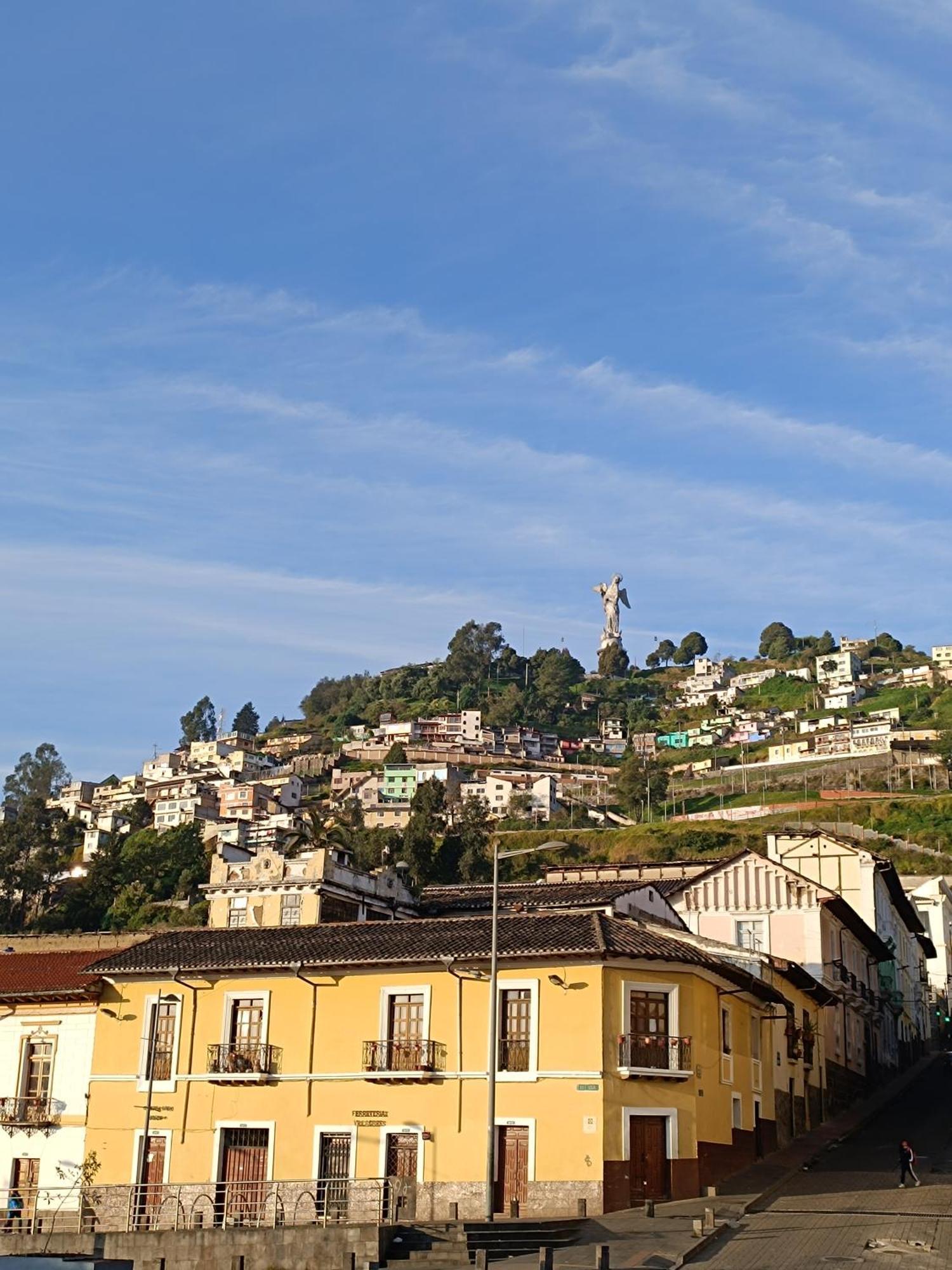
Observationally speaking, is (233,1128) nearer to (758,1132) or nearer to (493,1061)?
(493,1061)

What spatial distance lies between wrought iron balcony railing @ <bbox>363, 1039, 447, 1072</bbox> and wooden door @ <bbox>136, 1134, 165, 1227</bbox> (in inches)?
265

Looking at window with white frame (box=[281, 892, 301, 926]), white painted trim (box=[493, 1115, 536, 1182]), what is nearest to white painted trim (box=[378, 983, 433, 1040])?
white painted trim (box=[493, 1115, 536, 1182])

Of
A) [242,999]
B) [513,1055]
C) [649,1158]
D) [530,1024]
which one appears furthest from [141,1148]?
[649,1158]

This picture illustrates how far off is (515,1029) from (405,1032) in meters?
3.20

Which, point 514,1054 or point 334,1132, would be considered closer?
point 514,1054

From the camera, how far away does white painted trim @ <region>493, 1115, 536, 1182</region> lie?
38188 mm

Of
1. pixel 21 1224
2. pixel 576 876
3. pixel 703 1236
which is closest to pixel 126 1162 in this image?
pixel 21 1224

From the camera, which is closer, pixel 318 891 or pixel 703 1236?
pixel 703 1236

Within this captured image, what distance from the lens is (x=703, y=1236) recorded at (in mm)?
33031

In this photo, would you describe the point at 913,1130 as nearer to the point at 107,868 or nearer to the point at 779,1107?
the point at 779,1107

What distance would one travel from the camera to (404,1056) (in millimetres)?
40594

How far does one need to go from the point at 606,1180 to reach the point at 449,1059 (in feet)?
16.7

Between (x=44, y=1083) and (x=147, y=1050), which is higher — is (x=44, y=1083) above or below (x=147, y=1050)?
below

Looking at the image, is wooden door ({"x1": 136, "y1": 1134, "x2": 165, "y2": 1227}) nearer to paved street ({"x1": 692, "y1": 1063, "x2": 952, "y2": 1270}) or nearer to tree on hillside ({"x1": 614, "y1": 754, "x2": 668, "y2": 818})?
paved street ({"x1": 692, "y1": 1063, "x2": 952, "y2": 1270})
